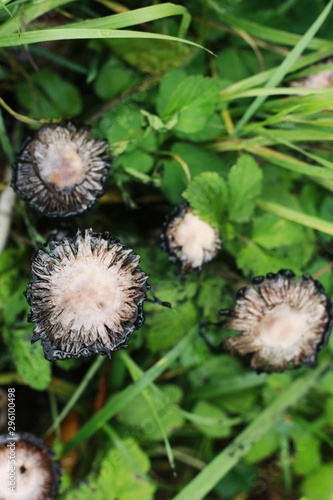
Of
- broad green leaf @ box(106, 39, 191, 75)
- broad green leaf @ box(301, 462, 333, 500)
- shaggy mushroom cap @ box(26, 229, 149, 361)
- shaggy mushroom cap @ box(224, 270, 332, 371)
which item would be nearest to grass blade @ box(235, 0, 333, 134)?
broad green leaf @ box(106, 39, 191, 75)

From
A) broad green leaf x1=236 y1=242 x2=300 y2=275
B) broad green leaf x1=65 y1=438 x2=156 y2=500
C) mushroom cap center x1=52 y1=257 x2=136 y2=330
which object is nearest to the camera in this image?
mushroom cap center x1=52 y1=257 x2=136 y2=330

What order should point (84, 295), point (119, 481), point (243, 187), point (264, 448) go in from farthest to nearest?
point (264, 448) < point (119, 481) < point (243, 187) < point (84, 295)

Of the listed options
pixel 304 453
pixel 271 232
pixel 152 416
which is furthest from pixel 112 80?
pixel 304 453

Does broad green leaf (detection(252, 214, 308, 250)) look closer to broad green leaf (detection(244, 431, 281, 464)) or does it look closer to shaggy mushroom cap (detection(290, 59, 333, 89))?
shaggy mushroom cap (detection(290, 59, 333, 89))

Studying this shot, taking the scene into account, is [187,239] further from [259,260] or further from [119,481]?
[119,481]

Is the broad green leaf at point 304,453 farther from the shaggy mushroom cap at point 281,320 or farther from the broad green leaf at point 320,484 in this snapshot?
the shaggy mushroom cap at point 281,320

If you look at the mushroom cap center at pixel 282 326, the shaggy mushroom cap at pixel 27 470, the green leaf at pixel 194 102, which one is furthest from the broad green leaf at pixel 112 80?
the shaggy mushroom cap at pixel 27 470

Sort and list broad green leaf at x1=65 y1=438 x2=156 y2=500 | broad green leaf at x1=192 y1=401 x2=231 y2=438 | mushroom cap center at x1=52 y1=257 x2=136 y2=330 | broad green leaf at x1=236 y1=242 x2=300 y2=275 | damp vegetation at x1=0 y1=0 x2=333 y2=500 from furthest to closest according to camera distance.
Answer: broad green leaf at x1=192 y1=401 x2=231 y2=438
broad green leaf at x1=65 y1=438 x2=156 y2=500
broad green leaf at x1=236 y1=242 x2=300 y2=275
damp vegetation at x1=0 y1=0 x2=333 y2=500
mushroom cap center at x1=52 y1=257 x2=136 y2=330
